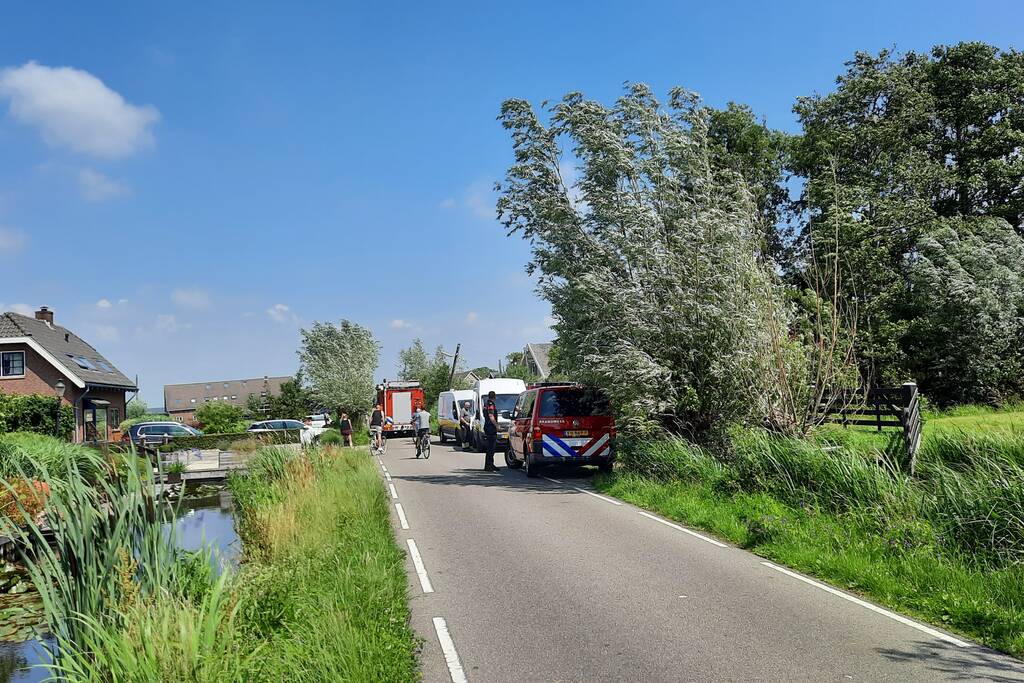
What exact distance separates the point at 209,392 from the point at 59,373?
9864 cm

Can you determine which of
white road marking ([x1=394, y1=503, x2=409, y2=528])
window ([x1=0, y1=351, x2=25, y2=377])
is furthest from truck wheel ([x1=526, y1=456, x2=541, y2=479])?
window ([x1=0, y1=351, x2=25, y2=377])

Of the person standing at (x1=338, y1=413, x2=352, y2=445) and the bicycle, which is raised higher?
the person standing at (x1=338, y1=413, x2=352, y2=445)

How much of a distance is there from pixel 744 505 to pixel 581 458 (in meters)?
7.23

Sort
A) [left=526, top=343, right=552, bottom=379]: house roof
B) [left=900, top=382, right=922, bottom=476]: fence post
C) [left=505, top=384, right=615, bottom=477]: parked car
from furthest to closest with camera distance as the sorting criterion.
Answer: [left=526, top=343, right=552, bottom=379]: house roof → [left=505, top=384, right=615, bottom=477]: parked car → [left=900, top=382, right=922, bottom=476]: fence post

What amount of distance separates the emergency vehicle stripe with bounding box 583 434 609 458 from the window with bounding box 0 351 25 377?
3273 cm

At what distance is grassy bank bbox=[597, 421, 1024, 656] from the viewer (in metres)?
7.50

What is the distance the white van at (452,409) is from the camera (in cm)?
3639

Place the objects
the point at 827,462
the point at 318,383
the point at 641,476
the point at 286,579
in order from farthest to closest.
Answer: the point at 318,383 → the point at 641,476 → the point at 827,462 → the point at 286,579

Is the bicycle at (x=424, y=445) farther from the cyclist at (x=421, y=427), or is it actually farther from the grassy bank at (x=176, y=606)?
the grassy bank at (x=176, y=606)

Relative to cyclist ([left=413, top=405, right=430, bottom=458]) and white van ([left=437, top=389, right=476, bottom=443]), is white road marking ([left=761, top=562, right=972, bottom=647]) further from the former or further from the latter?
white van ([left=437, top=389, right=476, bottom=443])

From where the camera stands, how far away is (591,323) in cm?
1827

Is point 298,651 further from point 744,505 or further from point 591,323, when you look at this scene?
point 591,323

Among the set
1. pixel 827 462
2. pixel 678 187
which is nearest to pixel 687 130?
pixel 678 187

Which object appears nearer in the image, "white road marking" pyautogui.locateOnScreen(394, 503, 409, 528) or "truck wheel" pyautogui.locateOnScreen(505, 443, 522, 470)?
"white road marking" pyautogui.locateOnScreen(394, 503, 409, 528)
